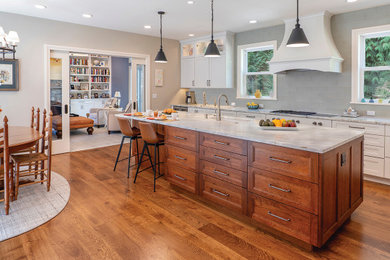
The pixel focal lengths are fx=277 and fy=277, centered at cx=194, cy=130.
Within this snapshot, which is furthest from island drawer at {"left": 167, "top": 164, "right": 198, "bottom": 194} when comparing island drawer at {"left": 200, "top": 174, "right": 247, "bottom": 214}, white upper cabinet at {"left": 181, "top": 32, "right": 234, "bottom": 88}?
white upper cabinet at {"left": 181, "top": 32, "right": 234, "bottom": 88}

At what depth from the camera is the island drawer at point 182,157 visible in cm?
319

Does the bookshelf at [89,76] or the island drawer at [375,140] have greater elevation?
the bookshelf at [89,76]

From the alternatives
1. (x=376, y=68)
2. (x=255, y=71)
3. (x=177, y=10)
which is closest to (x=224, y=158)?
(x=177, y=10)

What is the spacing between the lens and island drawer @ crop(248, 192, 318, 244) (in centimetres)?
221

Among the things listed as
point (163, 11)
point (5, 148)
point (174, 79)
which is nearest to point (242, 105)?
point (174, 79)

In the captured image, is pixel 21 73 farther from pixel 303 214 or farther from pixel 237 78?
pixel 303 214

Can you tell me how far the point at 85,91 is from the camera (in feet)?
33.6

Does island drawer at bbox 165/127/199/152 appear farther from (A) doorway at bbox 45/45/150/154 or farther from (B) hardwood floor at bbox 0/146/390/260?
(A) doorway at bbox 45/45/150/154

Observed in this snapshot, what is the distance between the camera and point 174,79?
24.7 ft

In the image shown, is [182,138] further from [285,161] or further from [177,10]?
[177,10]

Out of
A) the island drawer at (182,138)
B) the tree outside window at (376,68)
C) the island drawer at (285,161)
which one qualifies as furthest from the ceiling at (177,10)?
the island drawer at (285,161)

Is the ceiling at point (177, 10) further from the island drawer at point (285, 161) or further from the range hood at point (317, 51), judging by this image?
the island drawer at point (285, 161)

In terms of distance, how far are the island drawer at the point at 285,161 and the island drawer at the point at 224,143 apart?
97mm

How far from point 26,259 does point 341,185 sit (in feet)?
8.76
